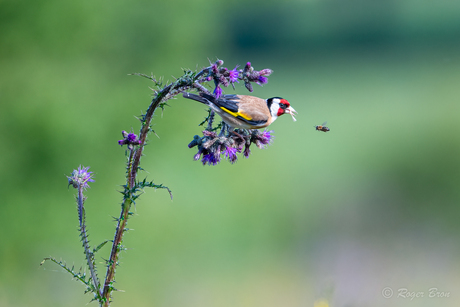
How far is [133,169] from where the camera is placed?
210cm

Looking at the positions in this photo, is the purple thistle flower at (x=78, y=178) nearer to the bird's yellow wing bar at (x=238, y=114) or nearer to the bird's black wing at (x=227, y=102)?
the bird's black wing at (x=227, y=102)

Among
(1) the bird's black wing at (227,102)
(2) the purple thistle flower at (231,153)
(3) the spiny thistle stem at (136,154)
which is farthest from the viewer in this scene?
(1) the bird's black wing at (227,102)

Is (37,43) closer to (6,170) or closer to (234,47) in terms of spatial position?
(6,170)

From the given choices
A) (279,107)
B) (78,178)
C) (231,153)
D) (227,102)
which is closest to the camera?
(78,178)

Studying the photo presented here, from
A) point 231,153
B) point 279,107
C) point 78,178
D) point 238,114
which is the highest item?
point 279,107

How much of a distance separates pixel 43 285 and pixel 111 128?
248cm

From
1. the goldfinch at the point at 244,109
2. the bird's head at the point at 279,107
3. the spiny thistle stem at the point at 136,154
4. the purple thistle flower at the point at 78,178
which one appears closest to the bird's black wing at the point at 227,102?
the goldfinch at the point at 244,109

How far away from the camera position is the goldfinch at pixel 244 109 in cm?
273

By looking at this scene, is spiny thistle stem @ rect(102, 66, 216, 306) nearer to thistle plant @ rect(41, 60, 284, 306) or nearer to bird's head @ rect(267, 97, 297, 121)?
thistle plant @ rect(41, 60, 284, 306)

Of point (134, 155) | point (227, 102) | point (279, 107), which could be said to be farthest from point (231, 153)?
point (279, 107)

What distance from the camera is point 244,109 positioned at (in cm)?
286

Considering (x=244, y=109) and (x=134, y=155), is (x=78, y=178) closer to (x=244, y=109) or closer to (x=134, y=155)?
(x=134, y=155)

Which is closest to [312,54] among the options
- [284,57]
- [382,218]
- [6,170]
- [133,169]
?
[284,57]

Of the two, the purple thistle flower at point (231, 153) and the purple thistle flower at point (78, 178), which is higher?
the purple thistle flower at point (231, 153)
